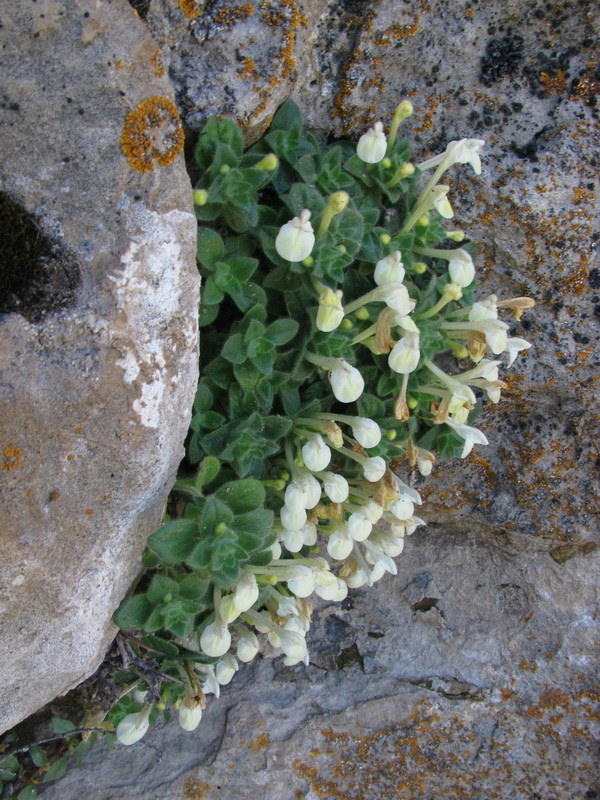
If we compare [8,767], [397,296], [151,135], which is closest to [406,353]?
[397,296]

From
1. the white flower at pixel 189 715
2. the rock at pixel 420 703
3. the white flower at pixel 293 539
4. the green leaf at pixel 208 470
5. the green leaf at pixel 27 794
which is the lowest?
the rock at pixel 420 703

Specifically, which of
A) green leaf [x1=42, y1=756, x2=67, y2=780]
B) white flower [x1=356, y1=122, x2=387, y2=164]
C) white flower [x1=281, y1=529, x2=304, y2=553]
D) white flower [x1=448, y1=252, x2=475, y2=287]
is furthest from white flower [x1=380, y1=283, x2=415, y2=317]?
green leaf [x1=42, y1=756, x2=67, y2=780]

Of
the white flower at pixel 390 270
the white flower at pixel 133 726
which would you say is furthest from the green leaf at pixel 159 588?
the white flower at pixel 390 270

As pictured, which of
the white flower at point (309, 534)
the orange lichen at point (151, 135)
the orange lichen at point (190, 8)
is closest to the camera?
the orange lichen at point (151, 135)

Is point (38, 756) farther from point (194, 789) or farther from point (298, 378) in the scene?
point (298, 378)

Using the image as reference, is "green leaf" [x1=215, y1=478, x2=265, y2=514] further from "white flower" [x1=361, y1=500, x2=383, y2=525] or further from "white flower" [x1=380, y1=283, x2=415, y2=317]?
"white flower" [x1=380, y1=283, x2=415, y2=317]

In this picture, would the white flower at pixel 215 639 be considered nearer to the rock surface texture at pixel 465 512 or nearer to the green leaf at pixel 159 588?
the green leaf at pixel 159 588

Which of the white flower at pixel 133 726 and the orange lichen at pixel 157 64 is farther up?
the orange lichen at pixel 157 64
